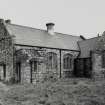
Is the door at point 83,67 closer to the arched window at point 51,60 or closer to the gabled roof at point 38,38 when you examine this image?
the gabled roof at point 38,38

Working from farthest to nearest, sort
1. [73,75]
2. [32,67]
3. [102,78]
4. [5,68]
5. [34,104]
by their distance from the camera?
[73,75]
[102,78]
[5,68]
[32,67]
[34,104]

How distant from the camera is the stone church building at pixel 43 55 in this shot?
66.0ft

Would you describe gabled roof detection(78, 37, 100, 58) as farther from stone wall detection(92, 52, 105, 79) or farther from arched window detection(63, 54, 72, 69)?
stone wall detection(92, 52, 105, 79)

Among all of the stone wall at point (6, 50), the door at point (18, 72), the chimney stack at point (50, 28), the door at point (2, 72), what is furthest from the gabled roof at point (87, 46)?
the door at point (2, 72)

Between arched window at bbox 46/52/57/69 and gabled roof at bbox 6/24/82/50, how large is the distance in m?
1.24

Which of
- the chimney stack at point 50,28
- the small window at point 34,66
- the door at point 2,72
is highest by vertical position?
the chimney stack at point 50,28

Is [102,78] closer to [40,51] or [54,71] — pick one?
[54,71]

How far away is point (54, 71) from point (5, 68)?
22.8 feet

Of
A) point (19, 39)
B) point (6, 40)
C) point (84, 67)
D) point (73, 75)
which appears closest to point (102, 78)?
point (84, 67)

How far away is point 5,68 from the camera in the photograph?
2134 cm

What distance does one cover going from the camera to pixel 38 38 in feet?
80.9

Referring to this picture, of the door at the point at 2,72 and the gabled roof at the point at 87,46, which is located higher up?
the gabled roof at the point at 87,46

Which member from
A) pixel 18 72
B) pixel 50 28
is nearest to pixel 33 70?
pixel 18 72

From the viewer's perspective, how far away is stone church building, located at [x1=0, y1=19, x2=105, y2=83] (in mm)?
20103
